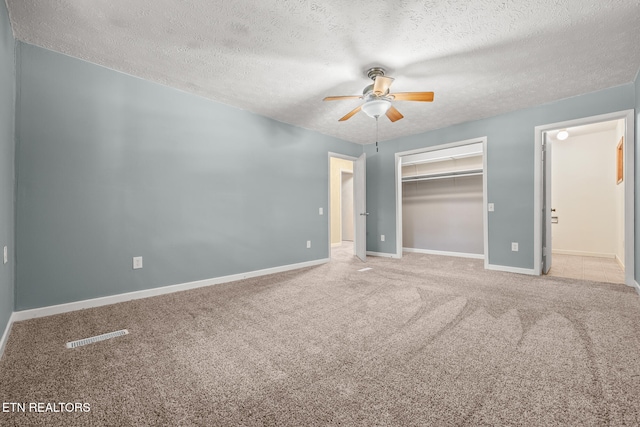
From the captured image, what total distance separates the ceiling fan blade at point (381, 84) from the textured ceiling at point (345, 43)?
0.55 ft

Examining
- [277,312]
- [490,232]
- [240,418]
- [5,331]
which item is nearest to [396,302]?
[277,312]

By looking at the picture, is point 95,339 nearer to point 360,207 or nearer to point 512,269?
point 360,207

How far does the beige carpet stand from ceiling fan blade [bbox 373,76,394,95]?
2.15 meters

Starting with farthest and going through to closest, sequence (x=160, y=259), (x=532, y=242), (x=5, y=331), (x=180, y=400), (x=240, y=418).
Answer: (x=532, y=242) < (x=160, y=259) < (x=5, y=331) < (x=180, y=400) < (x=240, y=418)

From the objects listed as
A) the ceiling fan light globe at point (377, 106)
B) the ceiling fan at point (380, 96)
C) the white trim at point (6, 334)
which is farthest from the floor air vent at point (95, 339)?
the ceiling fan light globe at point (377, 106)

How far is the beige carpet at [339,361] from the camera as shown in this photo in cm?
131

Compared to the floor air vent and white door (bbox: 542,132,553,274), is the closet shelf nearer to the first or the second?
white door (bbox: 542,132,553,274)

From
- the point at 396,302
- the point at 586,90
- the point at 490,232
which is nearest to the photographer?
the point at 396,302

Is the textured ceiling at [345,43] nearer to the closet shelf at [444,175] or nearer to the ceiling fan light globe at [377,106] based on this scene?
the ceiling fan light globe at [377,106]

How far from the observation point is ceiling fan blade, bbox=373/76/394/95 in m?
2.84

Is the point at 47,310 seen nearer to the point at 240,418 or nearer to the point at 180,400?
the point at 180,400

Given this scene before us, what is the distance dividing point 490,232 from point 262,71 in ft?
13.3

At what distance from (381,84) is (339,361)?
2.50 meters

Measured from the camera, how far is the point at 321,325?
2.35 meters
